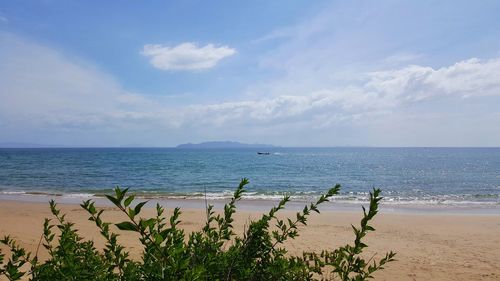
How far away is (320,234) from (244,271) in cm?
1117

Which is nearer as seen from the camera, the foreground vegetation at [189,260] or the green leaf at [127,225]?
the green leaf at [127,225]

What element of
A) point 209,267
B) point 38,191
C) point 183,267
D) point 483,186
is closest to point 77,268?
point 209,267

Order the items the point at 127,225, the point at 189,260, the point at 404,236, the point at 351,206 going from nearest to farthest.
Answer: the point at 127,225, the point at 189,260, the point at 404,236, the point at 351,206

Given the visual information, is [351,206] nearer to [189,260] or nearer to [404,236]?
[404,236]

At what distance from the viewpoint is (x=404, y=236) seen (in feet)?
41.7

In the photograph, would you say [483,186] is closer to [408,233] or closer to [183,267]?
[408,233]

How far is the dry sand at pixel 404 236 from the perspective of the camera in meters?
9.02

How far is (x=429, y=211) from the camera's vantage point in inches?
744

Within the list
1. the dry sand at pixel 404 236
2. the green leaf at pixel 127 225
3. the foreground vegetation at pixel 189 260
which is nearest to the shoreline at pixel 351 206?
the dry sand at pixel 404 236

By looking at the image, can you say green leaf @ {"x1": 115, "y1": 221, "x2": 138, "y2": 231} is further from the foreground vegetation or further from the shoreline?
the shoreline

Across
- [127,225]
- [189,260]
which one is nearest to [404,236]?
[189,260]

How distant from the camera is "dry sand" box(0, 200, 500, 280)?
9023 mm

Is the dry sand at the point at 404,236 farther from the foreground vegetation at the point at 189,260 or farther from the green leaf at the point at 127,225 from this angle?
the green leaf at the point at 127,225

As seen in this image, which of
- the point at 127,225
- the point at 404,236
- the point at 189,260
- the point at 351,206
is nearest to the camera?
the point at 127,225
